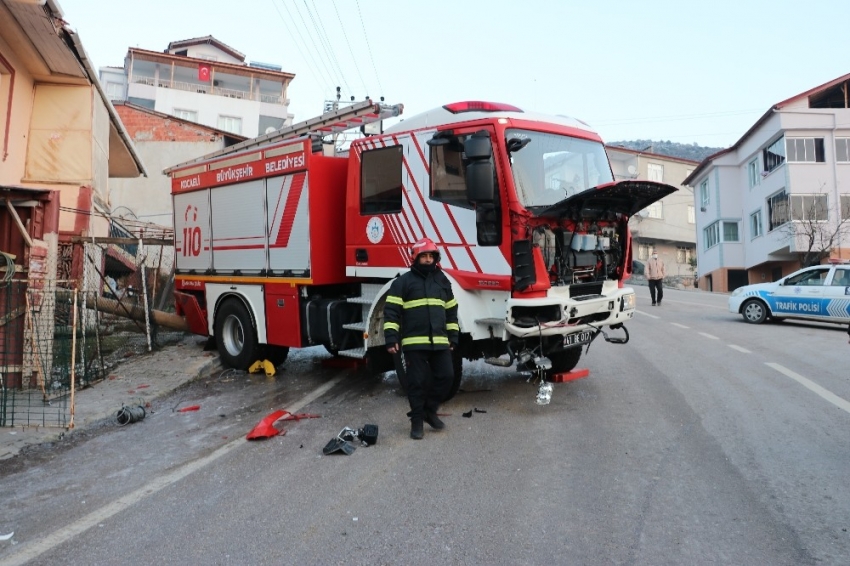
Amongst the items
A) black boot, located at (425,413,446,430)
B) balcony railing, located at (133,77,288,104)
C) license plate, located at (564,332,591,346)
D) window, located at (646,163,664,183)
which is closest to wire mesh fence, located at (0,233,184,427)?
black boot, located at (425,413,446,430)

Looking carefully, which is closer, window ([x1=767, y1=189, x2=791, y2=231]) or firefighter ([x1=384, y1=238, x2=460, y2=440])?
firefighter ([x1=384, y1=238, x2=460, y2=440])

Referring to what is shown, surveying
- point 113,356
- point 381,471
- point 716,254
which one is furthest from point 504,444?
point 716,254

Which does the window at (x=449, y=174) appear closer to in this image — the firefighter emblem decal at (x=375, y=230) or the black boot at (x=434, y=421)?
the firefighter emblem decal at (x=375, y=230)

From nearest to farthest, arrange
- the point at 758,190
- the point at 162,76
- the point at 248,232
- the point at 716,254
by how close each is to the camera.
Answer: the point at 248,232 < the point at 758,190 < the point at 716,254 < the point at 162,76

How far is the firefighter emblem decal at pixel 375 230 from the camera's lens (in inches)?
278

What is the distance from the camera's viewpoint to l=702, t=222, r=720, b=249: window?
3816cm

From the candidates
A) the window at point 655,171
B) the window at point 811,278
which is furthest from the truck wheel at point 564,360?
the window at point 655,171

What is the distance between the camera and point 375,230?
7.13 meters

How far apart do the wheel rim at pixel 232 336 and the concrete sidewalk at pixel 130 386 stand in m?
0.40

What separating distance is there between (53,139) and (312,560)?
37.5 feet

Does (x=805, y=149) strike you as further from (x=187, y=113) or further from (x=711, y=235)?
(x=187, y=113)

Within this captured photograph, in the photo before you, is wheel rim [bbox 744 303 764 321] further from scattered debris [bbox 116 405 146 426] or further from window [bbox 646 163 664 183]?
window [bbox 646 163 664 183]

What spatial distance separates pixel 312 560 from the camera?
3.23 metres

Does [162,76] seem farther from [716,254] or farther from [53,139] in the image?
[716,254]
